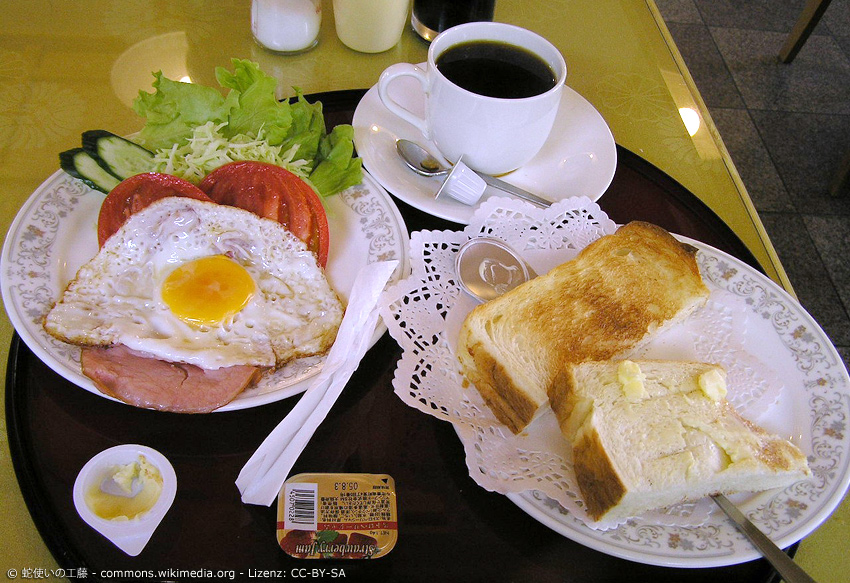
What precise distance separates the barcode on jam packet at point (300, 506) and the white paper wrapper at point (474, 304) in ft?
0.94

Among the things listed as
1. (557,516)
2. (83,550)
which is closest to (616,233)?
(557,516)

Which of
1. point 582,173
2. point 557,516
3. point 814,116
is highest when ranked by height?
point 582,173

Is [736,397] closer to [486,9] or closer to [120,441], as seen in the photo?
[120,441]

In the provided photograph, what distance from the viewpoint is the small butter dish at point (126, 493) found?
121 centimetres

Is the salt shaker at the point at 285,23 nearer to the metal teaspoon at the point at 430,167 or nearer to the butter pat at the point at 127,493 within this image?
the metal teaspoon at the point at 430,167

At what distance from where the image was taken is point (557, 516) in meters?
1.25

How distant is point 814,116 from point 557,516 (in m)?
4.46

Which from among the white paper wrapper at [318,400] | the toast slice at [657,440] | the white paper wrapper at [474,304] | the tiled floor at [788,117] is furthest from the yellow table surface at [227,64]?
the tiled floor at [788,117]

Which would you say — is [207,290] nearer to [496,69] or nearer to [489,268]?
[489,268]

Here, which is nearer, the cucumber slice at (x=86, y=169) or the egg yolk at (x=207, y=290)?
the egg yolk at (x=207, y=290)

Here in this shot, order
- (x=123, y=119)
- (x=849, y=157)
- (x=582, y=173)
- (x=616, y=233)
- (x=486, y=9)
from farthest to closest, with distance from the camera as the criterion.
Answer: (x=849, y=157) < (x=486, y=9) < (x=123, y=119) < (x=582, y=173) < (x=616, y=233)

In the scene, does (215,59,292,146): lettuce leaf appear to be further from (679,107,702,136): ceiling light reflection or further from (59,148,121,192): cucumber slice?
(679,107,702,136): ceiling light reflection

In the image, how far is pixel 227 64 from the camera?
7.60 feet

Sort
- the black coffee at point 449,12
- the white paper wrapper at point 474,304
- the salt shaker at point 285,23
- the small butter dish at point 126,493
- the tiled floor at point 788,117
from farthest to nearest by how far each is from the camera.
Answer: the tiled floor at point 788,117
the black coffee at point 449,12
the salt shaker at point 285,23
the white paper wrapper at point 474,304
the small butter dish at point 126,493
